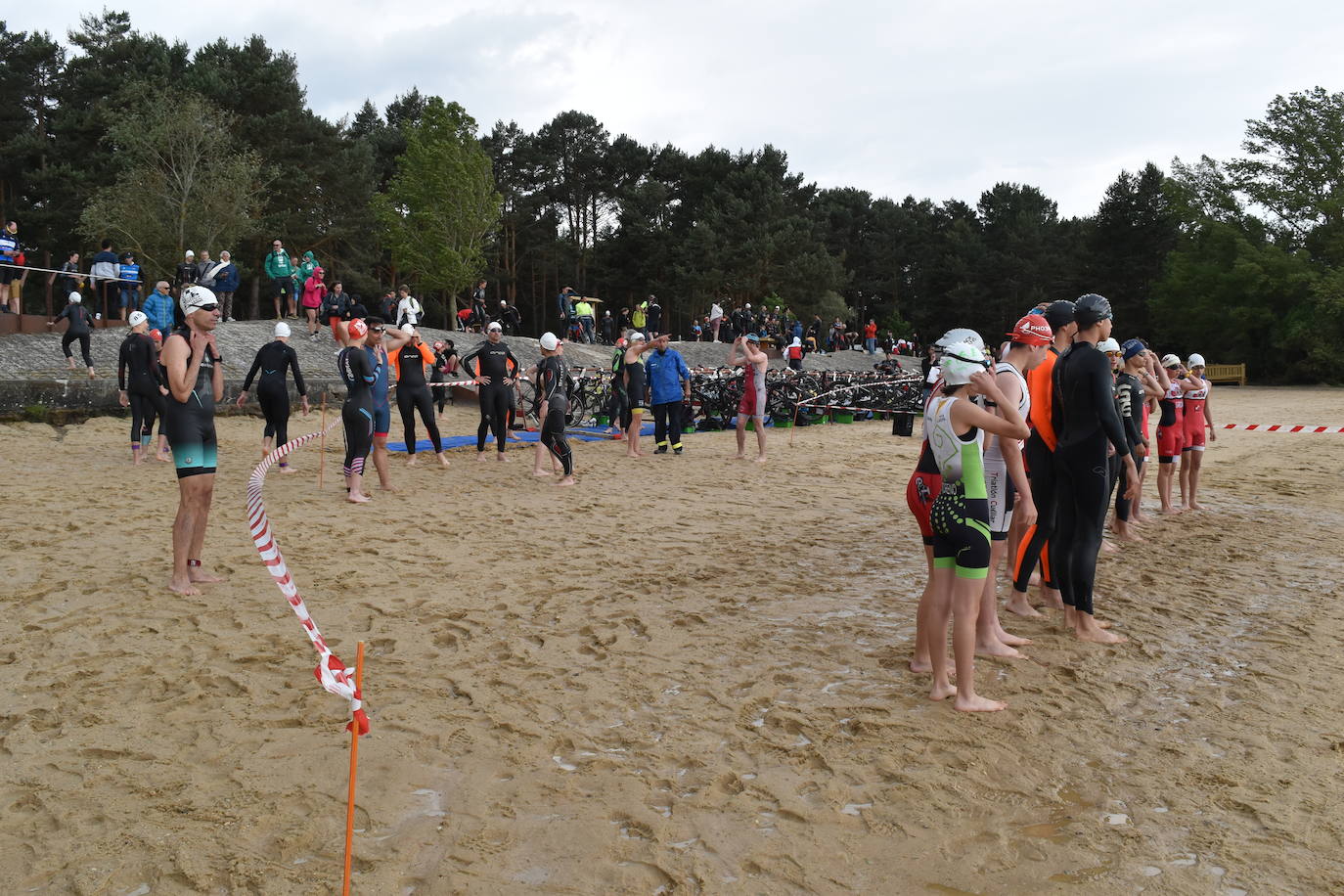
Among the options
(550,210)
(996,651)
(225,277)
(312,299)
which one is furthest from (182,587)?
(550,210)

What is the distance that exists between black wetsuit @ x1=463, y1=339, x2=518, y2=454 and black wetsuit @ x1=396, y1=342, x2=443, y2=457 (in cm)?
58

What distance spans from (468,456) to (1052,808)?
34.0ft

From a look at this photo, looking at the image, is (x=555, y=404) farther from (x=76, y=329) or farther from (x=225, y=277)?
(x=225, y=277)

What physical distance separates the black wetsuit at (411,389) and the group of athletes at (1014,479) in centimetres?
754

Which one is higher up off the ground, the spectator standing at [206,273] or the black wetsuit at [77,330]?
the spectator standing at [206,273]

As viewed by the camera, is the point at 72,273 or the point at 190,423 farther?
the point at 72,273

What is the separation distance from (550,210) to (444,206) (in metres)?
16.9

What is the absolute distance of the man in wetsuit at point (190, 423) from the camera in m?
5.53

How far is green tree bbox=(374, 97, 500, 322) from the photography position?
36000 mm

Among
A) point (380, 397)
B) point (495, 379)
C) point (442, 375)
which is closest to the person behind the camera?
point (380, 397)

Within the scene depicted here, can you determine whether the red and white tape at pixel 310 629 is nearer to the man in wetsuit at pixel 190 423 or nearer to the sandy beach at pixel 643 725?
the sandy beach at pixel 643 725

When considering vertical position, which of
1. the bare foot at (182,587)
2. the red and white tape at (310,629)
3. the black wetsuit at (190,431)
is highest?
the black wetsuit at (190,431)

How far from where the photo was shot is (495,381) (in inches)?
470

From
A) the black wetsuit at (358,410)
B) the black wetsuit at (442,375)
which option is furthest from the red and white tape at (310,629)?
the black wetsuit at (442,375)
